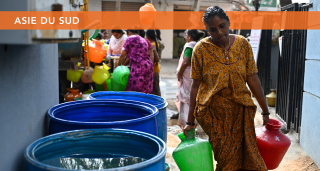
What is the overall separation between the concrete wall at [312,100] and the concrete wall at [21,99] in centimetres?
291

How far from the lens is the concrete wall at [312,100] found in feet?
11.2

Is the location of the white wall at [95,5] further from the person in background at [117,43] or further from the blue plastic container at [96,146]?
the blue plastic container at [96,146]

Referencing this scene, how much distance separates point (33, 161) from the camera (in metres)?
1.19

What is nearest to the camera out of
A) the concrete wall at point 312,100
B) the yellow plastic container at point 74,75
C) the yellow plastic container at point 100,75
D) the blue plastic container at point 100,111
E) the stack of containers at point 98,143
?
the stack of containers at point 98,143

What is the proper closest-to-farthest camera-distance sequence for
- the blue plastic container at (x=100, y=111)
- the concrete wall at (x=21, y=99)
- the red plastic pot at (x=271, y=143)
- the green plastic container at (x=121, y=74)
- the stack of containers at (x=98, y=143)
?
the concrete wall at (x=21, y=99)
the stack of containers at (x=98, y=143)
the blue plastic container at (x=100, y=111)
the red plastic pot at (x=271, y=143)
the green plastic container at (x=121, y=74)

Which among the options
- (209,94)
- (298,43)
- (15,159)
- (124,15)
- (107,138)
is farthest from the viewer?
(124,15)

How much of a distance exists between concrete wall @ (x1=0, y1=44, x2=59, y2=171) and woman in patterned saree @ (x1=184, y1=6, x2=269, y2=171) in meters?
1.10

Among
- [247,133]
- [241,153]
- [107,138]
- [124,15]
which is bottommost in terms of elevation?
[241,153]

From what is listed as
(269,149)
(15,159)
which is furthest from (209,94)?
(15,159)

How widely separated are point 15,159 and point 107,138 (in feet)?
1.41

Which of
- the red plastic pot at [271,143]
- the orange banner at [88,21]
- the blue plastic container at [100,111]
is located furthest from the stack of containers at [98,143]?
the red plastic pot at [271,143]

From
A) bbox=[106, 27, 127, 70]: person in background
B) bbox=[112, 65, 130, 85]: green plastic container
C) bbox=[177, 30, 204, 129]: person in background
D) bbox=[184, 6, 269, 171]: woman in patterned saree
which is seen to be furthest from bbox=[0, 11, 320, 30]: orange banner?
bbox=[177, 30, 204, 129]: person in background

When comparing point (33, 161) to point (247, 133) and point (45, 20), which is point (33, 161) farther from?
point (247, 133)

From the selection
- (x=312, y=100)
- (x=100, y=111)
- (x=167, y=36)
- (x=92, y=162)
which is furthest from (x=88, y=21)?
(x=167, y=36)
